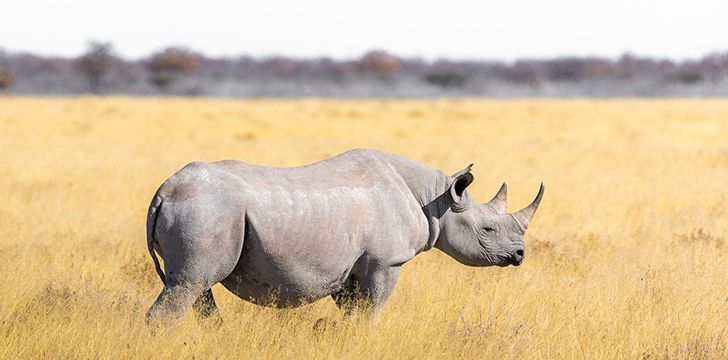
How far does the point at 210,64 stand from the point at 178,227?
95471mm

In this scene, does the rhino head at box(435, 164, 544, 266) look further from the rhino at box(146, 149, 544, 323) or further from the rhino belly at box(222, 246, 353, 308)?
the rhino belly at box(222, 246, 353, 308)

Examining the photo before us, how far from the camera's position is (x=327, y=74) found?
9250 centimetres

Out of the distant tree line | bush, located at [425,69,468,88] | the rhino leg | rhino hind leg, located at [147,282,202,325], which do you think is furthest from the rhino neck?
bush, located at [425,69,468,88]

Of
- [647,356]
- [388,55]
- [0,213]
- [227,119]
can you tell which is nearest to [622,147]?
[227,119]

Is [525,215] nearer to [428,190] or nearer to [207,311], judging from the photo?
[428,190]

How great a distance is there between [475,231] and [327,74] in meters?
85.7

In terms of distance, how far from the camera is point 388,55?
334 ft

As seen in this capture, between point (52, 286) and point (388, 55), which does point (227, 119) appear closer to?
point (52, 286)

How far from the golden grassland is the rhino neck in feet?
2.04

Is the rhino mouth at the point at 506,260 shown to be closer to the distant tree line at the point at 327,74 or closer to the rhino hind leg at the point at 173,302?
the rhino hind leg at the point at 173,302

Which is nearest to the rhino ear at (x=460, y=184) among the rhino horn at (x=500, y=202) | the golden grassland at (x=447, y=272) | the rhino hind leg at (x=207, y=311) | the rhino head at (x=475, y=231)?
the rhino head at (x=475, y=231)

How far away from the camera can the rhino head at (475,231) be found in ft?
23.9

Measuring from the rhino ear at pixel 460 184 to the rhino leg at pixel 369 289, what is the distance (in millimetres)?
688

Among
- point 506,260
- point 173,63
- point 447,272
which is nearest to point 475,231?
point 506,260
